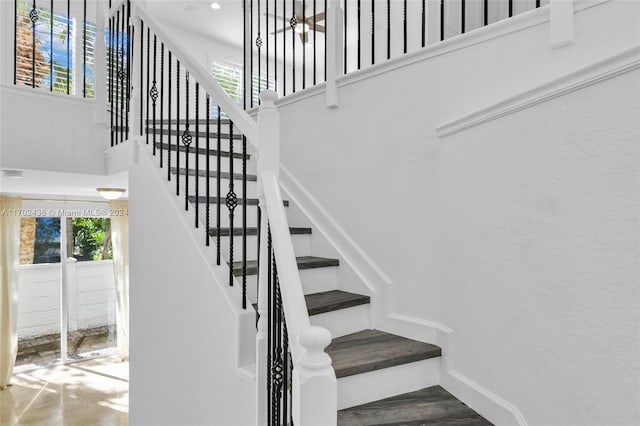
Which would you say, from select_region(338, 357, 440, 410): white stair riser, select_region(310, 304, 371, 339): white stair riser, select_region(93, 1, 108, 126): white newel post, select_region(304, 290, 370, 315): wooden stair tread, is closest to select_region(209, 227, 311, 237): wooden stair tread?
select_region(304, 290, 370, 315): wooden stair tread

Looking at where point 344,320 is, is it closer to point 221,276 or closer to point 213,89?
point 221,276

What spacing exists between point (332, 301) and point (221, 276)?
60 centimetres

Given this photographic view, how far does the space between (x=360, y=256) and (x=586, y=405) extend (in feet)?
4.48

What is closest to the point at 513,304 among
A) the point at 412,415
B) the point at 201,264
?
the point at 412,415

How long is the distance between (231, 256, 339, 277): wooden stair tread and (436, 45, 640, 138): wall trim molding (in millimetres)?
1018

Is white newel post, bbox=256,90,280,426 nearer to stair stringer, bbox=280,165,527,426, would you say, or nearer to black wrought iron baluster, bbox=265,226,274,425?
black wrought iron baluster, bbox=265,226,274,425

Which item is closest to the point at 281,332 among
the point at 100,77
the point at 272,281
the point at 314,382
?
the point at 272,281

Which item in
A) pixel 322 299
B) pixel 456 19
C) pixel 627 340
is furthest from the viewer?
pixel 456 19

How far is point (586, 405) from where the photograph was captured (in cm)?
142

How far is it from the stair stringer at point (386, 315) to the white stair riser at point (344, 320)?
0.05 m

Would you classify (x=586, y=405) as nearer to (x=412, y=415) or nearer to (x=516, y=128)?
(x=412, y=415)

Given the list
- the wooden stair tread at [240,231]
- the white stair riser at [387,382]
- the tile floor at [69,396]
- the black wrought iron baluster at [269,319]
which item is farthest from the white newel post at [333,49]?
the tile floor at [69,396]

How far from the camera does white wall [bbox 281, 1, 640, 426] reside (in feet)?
4.48

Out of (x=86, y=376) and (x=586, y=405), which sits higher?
(x=586, y=405)
